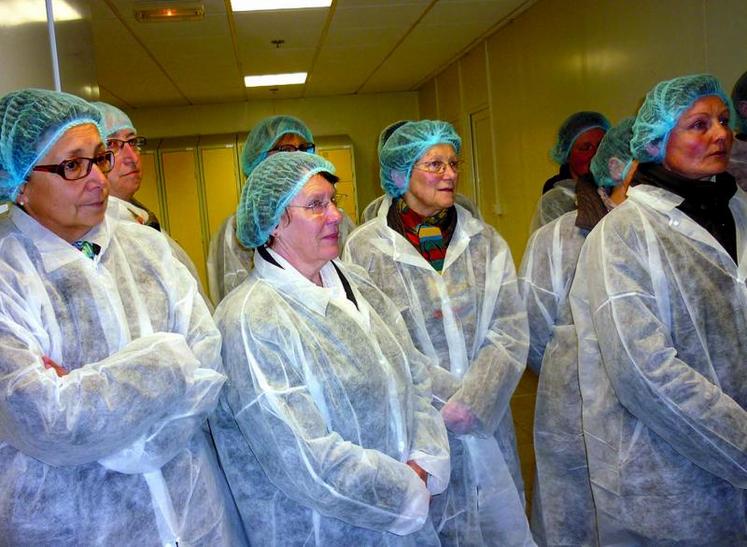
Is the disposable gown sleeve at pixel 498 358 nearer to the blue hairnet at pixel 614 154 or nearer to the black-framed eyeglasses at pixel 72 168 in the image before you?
the blue hairnet at pixel 614 154

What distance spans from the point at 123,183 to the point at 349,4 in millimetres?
2591

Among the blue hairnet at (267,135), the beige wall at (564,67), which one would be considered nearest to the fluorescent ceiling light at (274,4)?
the blue hairnet at (267,135)

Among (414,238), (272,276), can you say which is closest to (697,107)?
(414,238)

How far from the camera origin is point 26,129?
51.4 inches

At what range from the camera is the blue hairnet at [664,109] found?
174 cm

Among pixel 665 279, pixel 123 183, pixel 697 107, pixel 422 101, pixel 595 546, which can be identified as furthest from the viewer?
pixel 422 101

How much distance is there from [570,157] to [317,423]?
2409 millimetres

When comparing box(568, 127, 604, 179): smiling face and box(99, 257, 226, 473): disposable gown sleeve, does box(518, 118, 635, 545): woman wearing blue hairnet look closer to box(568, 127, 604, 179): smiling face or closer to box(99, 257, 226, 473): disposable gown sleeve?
box(568, 127, 604, 179): smiling face

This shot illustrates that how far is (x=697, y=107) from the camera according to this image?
1739mm

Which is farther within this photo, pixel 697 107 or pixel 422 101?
pixel 422 101

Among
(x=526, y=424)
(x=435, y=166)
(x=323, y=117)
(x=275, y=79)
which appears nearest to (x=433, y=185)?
(x=435, y=166)

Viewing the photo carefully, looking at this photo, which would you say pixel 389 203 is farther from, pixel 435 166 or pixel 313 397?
pixel 313 397

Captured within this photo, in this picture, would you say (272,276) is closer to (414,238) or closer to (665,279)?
(414,238)

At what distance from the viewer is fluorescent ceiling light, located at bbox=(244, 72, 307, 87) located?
6.76 metres
